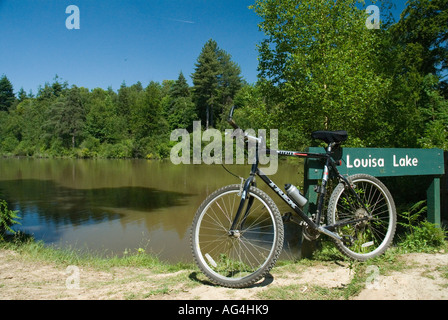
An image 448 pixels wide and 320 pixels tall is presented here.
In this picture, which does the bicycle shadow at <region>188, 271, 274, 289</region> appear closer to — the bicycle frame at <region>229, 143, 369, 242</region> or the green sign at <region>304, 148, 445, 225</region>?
the bicycle frame at <region>229, 143, 369, 242</region>

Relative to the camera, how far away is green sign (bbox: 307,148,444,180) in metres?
3.87

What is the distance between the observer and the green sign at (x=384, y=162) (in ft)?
12.7

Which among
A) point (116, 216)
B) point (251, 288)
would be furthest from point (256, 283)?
point (116, 216)

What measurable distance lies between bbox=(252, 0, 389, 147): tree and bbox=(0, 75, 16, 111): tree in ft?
351

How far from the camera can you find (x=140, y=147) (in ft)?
195

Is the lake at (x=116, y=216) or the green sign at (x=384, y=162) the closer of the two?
the green sign at (x=384, y=162)

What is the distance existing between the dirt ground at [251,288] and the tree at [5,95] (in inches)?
4365

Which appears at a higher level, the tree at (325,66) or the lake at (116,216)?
the tree at (325,66)

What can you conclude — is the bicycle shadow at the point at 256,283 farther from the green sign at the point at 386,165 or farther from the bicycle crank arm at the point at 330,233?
the green sign at the point at 386,165

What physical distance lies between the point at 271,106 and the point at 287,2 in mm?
3208

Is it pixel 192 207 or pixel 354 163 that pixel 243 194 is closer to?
pixel 354 163

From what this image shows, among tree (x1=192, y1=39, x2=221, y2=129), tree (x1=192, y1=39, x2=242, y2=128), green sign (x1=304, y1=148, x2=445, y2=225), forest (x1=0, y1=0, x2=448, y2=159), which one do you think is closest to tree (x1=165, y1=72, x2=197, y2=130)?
tree (x1=192, y1=39, x2=242, y2=128)

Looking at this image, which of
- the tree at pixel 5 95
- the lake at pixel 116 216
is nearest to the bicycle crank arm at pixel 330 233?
the lake at pixel 116 216
